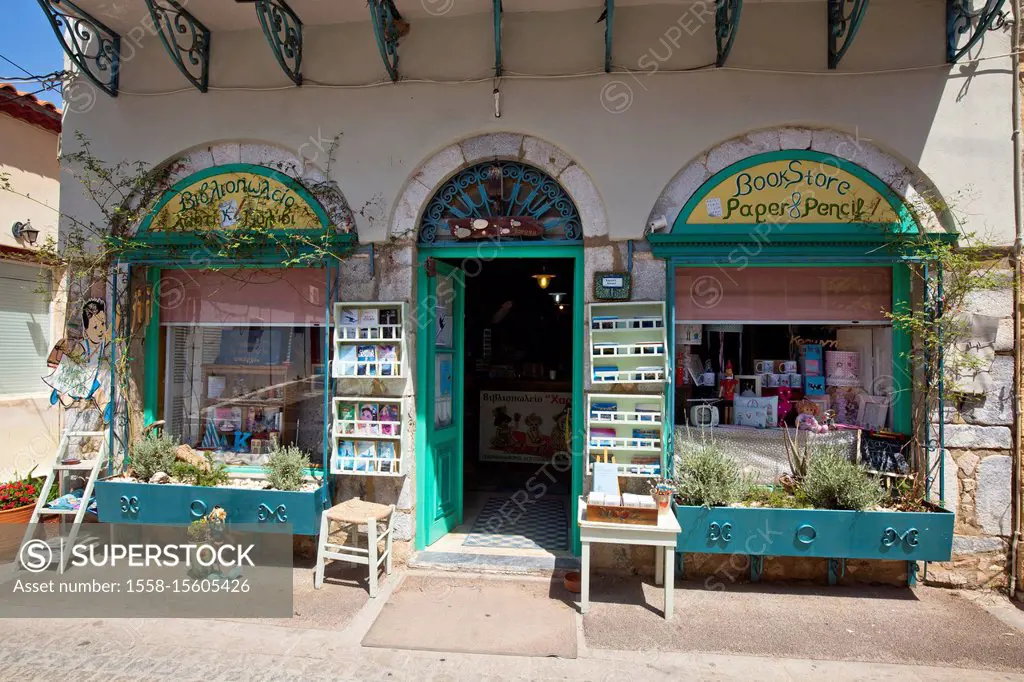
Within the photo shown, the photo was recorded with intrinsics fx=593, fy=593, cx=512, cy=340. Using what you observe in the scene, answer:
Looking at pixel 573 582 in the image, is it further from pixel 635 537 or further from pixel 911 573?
pixel 911 573

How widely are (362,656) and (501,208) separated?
3427mm

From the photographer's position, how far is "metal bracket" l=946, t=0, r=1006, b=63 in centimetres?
→ 438

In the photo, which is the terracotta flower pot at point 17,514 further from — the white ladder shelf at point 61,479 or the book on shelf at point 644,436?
the book on shelf at point 644,436

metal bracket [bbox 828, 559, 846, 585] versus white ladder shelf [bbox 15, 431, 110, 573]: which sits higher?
white ladder shelf [bbox 15, 431, 110, 573]

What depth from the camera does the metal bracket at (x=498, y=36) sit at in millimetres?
4527

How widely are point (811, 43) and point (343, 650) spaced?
5.57 m

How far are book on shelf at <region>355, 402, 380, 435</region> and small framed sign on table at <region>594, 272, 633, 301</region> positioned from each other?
2.05m

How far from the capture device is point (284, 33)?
5.16 m

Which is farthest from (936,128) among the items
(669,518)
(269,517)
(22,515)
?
(22,515)

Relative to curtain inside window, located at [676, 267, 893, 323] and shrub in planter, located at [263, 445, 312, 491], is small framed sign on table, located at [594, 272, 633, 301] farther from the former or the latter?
shrub in planter, located at [263, 445, 312, 491]

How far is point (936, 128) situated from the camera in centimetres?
455

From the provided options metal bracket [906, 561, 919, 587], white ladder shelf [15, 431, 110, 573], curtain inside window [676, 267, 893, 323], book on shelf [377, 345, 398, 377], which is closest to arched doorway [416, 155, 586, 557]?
book on shelf [377, 345, 398, 377]

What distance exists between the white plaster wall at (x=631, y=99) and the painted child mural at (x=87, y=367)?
1772mm

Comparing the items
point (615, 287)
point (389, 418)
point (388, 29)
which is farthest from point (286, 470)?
point (388, 29)
